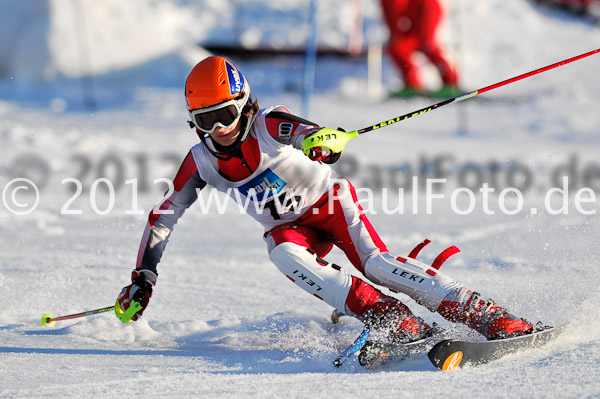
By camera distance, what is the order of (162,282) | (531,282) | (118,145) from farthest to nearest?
(118,145), (162,282), (531,282)

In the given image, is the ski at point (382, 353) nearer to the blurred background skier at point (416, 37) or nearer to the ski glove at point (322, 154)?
the ski glove at point (322, 154)

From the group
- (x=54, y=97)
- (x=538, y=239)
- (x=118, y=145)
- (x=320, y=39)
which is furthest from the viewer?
(x=320, y=39)

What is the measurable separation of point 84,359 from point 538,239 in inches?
153

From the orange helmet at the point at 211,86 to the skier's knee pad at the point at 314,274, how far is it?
0.73m

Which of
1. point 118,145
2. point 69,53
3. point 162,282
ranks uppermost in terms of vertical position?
point 69,53

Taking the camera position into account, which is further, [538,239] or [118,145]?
[118,145]

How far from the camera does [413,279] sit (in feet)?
10.9

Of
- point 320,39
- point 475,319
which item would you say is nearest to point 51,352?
point 475,319

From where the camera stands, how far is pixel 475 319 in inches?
126

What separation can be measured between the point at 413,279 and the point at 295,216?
0.70 metres

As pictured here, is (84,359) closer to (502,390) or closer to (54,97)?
(502,390)

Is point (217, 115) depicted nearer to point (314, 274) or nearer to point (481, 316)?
point (314, 274)

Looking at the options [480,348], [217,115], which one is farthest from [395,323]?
[217,115]

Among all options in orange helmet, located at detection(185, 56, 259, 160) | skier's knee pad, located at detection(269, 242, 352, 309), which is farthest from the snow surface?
orange helmet, located at detection(185, 56, 259, 160)
